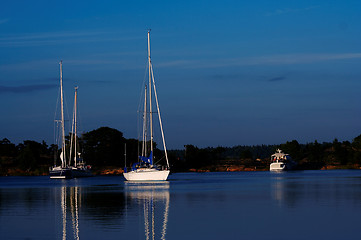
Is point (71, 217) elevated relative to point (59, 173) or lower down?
lower down

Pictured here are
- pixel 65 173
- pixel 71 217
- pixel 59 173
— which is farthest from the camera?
pixel 65 173

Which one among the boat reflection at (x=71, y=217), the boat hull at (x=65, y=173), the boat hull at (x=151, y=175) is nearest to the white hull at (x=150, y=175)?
the boat hull at (x=151, y=175)

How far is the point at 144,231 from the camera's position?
110ft

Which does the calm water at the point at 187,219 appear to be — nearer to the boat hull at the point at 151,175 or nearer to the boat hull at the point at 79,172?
the boat hull at the point at 151,175

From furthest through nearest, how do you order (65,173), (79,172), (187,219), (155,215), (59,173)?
1. (79,172)
2. (65,173)
3. (59,173)
4. (155,215)
5. (187,219)

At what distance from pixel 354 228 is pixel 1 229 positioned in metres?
19.2

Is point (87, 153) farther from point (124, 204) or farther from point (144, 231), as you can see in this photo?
point (144, 231)

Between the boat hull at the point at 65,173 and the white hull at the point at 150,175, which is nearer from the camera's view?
the white hull at the point at 150,175

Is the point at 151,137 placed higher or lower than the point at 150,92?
lower

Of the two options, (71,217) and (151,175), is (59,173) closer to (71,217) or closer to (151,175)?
Result: (151,175)

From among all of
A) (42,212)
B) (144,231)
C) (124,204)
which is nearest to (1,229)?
(144,231)

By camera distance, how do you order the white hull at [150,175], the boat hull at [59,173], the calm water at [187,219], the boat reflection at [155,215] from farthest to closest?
1. the boat hull at [59,173]
2. the white hull at [150,175]
3. the boat reflection at [155,215]
4. the calm water at [187,219]

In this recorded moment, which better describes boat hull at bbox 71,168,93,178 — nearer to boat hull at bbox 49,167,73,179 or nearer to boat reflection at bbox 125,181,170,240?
boat hull at bbox 49,167,73,179

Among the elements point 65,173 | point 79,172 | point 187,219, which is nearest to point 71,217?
point 187,219
